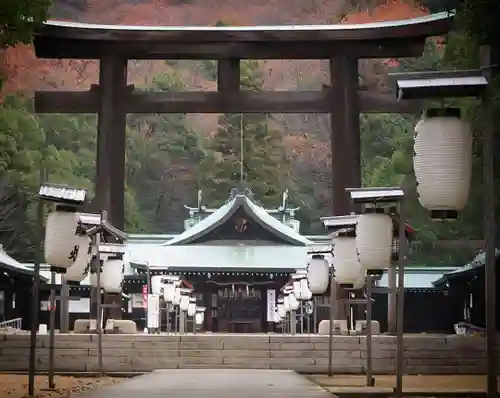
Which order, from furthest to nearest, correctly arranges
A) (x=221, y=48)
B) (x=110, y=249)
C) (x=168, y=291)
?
1. (x=168, y=291)
2. (x=221, y=48)
3. (x=110, y=249)

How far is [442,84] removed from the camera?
17.5 feet

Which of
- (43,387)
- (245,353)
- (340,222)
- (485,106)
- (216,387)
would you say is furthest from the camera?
(245,353)

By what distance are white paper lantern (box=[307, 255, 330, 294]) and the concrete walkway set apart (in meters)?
2.59

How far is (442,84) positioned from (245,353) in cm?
894

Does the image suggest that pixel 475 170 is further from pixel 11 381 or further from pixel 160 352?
pixel 11 381

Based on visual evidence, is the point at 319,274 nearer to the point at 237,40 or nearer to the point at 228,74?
the point at 228,74

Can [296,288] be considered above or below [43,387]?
above

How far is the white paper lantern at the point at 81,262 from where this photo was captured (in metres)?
10.1

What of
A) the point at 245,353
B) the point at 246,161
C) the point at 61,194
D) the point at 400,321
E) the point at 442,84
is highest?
the point at 246,161

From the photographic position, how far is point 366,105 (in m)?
16.0

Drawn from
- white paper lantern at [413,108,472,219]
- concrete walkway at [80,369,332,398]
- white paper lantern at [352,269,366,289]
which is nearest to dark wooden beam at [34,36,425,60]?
white paper lantern at [352,269,366,289]

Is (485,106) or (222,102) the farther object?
(222,102)

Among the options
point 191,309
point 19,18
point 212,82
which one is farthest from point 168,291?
point 212,82

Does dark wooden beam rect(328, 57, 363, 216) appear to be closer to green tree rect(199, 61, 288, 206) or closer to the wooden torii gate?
the wooden torii gate
